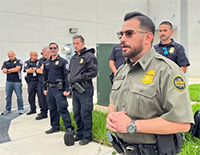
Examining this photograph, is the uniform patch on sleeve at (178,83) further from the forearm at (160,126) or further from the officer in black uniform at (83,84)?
the officer in black uniform at (83,84)

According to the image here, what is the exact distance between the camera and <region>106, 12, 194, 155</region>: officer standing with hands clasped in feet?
4.65

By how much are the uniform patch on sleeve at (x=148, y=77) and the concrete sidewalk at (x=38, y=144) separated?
2402 mm

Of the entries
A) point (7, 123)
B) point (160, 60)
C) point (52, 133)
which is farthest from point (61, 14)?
point (160, 60)

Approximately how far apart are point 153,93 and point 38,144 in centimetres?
340

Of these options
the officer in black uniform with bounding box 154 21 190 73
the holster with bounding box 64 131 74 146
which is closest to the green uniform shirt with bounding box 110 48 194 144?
the officer in black uniform with bounding box 154 21 190 73

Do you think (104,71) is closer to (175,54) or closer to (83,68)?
(83,68)

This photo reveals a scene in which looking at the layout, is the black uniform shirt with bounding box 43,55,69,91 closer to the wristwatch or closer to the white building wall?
the wristwatch

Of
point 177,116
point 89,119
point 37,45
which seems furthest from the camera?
point 37,45

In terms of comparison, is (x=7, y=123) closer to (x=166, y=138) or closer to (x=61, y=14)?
(x=166, y=138)

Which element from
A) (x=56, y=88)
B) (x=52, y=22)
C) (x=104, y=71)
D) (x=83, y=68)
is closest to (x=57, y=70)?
(x=56, y=88)

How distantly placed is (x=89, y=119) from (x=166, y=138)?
2.72 meters

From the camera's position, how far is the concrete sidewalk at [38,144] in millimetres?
3832

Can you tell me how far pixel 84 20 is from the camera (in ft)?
50.2

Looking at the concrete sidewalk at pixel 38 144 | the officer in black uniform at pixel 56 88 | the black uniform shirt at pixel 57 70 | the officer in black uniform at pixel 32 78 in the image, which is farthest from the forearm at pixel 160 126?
the officer in black uniform at pixel 32 78
